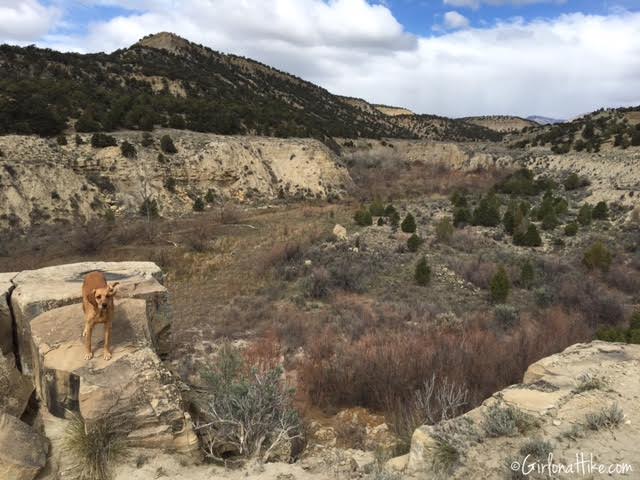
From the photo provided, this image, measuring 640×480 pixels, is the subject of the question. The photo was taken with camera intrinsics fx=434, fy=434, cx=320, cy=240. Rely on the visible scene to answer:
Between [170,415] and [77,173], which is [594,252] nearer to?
[170,415]

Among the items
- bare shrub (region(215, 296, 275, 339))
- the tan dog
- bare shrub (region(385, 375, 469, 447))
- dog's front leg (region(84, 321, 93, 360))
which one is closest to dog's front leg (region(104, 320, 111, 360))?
the tan dog

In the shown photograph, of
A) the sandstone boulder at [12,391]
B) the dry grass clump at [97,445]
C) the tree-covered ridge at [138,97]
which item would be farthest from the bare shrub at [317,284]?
the tree-covered ridge at [138,97]

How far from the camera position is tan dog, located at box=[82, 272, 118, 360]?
5.12 meters

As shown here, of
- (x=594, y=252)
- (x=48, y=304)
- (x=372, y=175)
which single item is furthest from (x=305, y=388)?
(x=372, y=175)

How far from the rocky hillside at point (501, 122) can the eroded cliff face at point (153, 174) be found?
95071 millimetres

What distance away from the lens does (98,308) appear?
5.17 m

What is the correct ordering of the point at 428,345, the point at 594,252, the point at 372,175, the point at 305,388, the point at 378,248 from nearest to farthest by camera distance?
1. the point at 305,388
2. the point at 428,345
3. the point at 594,252
4. the point at 378,248
5. the point at 372,175

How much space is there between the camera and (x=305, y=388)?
25.8 ft

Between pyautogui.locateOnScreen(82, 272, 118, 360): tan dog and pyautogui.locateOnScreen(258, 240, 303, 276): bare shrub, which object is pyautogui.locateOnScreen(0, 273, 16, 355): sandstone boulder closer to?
pyautogui.locateOnScreen(82, 272, 118, 360): tan dog

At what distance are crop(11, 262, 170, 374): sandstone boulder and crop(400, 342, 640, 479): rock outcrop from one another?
4256 millimetres

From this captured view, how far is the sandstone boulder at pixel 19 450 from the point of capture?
416cm

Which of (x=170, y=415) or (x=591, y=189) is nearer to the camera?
(x=170, y=415)

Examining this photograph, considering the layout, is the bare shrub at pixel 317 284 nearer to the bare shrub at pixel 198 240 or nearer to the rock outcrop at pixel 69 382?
the bare shrub at pixel 198 240

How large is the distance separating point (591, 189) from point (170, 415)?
105ft
